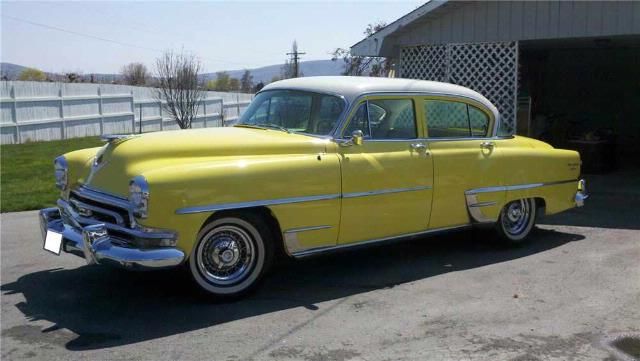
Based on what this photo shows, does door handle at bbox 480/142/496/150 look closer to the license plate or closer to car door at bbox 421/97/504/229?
car door at bbox 421/97/504/229

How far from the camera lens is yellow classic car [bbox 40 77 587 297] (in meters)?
4.76

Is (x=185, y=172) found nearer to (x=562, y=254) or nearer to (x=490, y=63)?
(x=562, y=254)

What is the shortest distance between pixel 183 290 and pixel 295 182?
1.32 m

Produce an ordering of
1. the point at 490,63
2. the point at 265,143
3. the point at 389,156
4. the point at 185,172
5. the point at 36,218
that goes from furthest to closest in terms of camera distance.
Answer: the point at 490,63 → the point at 36,218 → the point at 389,156 → the point at 265,143 → the point at 185,172

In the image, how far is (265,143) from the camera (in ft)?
17.9

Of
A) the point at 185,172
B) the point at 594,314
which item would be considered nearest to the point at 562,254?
the point at 594,314

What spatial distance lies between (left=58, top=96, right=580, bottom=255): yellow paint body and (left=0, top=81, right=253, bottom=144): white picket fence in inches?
636

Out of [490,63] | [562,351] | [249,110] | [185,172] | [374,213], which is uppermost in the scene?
[490,63]

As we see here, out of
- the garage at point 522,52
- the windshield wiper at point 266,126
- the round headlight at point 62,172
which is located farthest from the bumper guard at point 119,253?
the garage at point 522,52

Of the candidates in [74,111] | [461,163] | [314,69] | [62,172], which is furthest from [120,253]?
[314,69]

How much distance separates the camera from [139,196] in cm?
462

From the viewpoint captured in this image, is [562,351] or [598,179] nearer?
[562,351]

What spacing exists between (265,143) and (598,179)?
8895 mm

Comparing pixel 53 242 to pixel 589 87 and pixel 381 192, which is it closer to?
pixel 381 192
